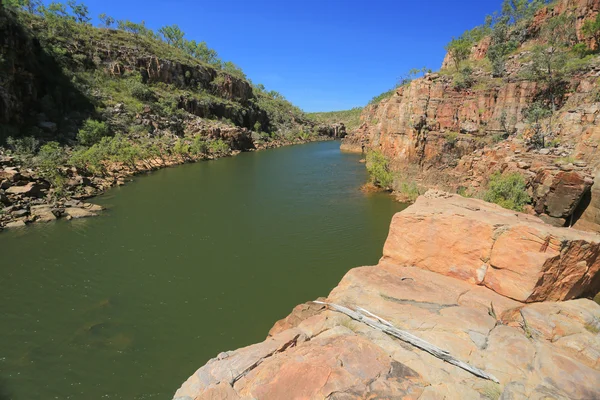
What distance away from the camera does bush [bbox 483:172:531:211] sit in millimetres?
19984

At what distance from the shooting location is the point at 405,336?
6.45 metres

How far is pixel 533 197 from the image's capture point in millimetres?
20016

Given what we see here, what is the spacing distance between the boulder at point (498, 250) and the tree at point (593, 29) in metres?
33.7

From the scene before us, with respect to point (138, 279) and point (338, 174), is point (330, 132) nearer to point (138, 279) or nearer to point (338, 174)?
point (338, 174)

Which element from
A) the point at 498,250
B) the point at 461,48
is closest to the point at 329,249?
the point at 498,250

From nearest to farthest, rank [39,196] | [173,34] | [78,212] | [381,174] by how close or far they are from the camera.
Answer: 1. [78,212]
2. [39,196]
3. [381,174]
4. [173,34]

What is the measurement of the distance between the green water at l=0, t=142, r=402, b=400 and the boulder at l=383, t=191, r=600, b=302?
19.5ft

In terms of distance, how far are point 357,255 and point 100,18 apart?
10935cm

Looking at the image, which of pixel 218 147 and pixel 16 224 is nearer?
pixel 16 224

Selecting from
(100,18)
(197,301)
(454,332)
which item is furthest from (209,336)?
(100,18)

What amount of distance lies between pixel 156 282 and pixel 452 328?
13.1m

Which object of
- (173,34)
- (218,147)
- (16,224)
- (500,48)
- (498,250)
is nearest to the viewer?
(498,250)

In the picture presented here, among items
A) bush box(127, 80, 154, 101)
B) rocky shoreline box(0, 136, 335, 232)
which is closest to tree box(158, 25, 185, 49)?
bush box(127, 80, 154, 101)

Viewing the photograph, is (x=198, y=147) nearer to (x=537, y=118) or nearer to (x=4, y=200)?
(x=4, y=200)
